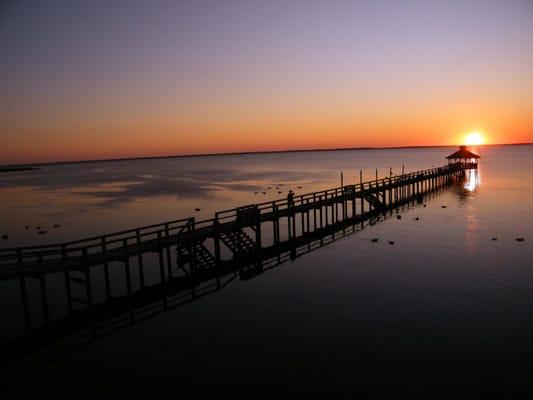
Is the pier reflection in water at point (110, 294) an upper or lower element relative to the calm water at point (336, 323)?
upper

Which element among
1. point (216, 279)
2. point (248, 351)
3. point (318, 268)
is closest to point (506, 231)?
point (318, 268)

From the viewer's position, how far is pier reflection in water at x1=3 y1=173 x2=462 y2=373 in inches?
510

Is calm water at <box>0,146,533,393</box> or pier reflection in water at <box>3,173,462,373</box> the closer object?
calm water at <box>0,146,533,393</box>

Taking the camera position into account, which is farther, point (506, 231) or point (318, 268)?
point (506, 231)

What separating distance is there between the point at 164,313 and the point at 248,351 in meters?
4.33

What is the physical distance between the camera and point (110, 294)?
56.0ft

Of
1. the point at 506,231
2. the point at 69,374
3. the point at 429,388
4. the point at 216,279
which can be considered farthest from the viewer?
the point at 506,231

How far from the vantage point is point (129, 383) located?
10609 mm

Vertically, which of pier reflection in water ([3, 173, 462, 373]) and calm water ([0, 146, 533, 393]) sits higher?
pier reflection in water ([3, 173, 462, 373])

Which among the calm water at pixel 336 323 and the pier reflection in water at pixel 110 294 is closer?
the calm water at pixel 336 323

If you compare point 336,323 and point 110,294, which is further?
point 110,294

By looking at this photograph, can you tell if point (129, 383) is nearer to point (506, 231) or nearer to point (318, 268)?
point (318, 268)

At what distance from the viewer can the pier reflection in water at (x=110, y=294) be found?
1295 centimetres

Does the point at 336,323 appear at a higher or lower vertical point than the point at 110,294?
lower
